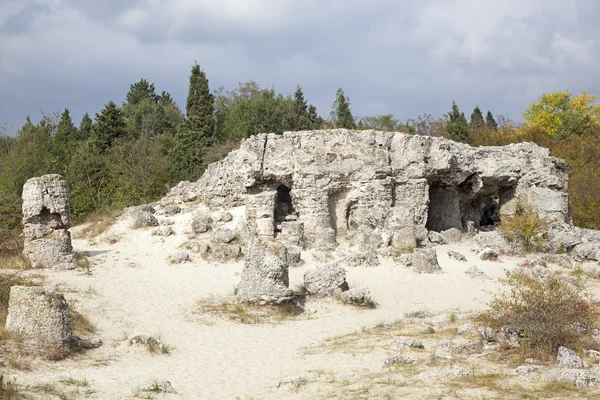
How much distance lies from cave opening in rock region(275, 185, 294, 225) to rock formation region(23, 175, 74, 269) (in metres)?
8.74

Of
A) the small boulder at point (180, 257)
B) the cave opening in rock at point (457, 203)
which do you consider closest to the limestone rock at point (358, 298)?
the small boulder at point (180, 257)

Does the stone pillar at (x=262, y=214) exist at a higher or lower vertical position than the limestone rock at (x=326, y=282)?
higher

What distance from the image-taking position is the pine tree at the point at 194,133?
35625 millimetres

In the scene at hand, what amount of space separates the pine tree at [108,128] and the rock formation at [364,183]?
1284 cm

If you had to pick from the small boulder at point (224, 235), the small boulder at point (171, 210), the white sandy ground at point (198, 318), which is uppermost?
the small boulder at point (171, 210)

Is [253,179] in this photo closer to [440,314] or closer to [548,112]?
[440,314]

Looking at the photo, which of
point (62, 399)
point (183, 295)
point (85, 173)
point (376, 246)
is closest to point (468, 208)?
point (376, 246)

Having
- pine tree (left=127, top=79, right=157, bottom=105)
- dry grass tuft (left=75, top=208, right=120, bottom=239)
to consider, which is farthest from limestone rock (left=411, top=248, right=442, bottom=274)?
pine tree (left=127, top=79, right=157, bottom=105)

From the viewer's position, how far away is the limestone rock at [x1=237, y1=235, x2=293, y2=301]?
52.8 feet

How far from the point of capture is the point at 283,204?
26328 millimetres

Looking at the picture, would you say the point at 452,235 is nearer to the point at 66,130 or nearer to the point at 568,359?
the point at 568,359

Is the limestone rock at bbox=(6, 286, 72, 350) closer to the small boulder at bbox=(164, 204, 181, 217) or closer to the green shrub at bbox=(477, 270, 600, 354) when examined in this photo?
the green shrub at bbox=(477, 270, 600, 354)

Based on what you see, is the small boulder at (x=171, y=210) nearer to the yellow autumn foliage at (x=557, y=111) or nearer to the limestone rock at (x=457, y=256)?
the limestone rock at (x=457, y=256)

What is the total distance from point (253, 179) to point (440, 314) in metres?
11.5
